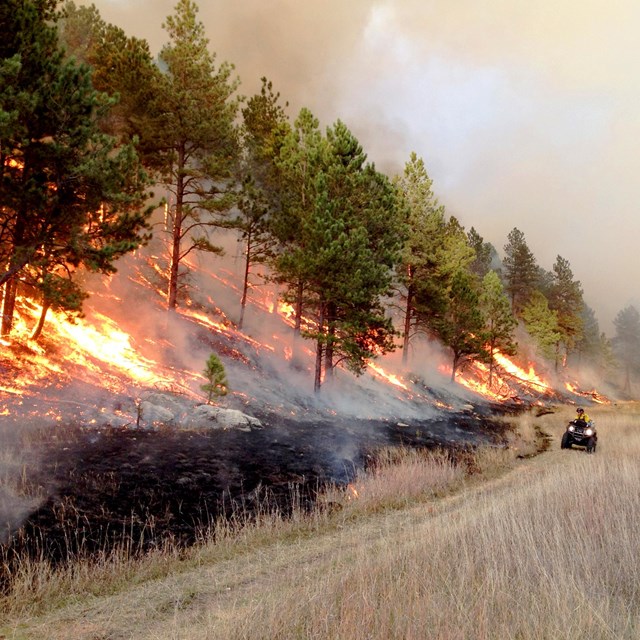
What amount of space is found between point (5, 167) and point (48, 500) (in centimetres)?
1197

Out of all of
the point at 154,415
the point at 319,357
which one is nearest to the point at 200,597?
the point at 154,415

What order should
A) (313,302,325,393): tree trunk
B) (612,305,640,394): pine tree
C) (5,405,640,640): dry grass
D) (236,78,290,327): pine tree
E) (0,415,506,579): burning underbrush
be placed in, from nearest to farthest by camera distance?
1. (5,405,640,640): dry grass
2. (0,415,506,579): burning underbrush
3. (313,302,325,393): tree trunk
4. (236,78,290,327): pine tree
5. (612,305,640,394): pine tree

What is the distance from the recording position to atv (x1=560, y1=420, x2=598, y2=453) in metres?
18.2

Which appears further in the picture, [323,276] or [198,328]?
[198,328]

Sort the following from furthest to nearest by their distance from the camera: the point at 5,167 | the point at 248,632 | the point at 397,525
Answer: the point at 5,167
the point at 397,525
the point at 248,632

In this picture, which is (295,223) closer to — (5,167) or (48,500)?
(5,167)

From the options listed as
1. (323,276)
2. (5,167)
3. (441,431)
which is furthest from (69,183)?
(441,431)

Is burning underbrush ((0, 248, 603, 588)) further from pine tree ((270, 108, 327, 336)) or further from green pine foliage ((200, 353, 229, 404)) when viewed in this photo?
pine tree ((270, 108, 327, 336))

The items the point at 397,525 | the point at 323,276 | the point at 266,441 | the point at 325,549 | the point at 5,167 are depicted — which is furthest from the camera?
the point at 323,276

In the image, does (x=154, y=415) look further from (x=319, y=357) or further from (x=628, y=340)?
(x=628, y=340)

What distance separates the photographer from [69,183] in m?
16.0

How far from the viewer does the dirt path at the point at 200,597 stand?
5.31 metres

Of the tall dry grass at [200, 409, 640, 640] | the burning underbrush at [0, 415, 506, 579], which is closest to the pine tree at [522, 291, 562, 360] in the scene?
the burning underbrush at [0, 415, 506, 579]

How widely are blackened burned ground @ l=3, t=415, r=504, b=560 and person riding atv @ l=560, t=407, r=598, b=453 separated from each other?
13.9 feet
